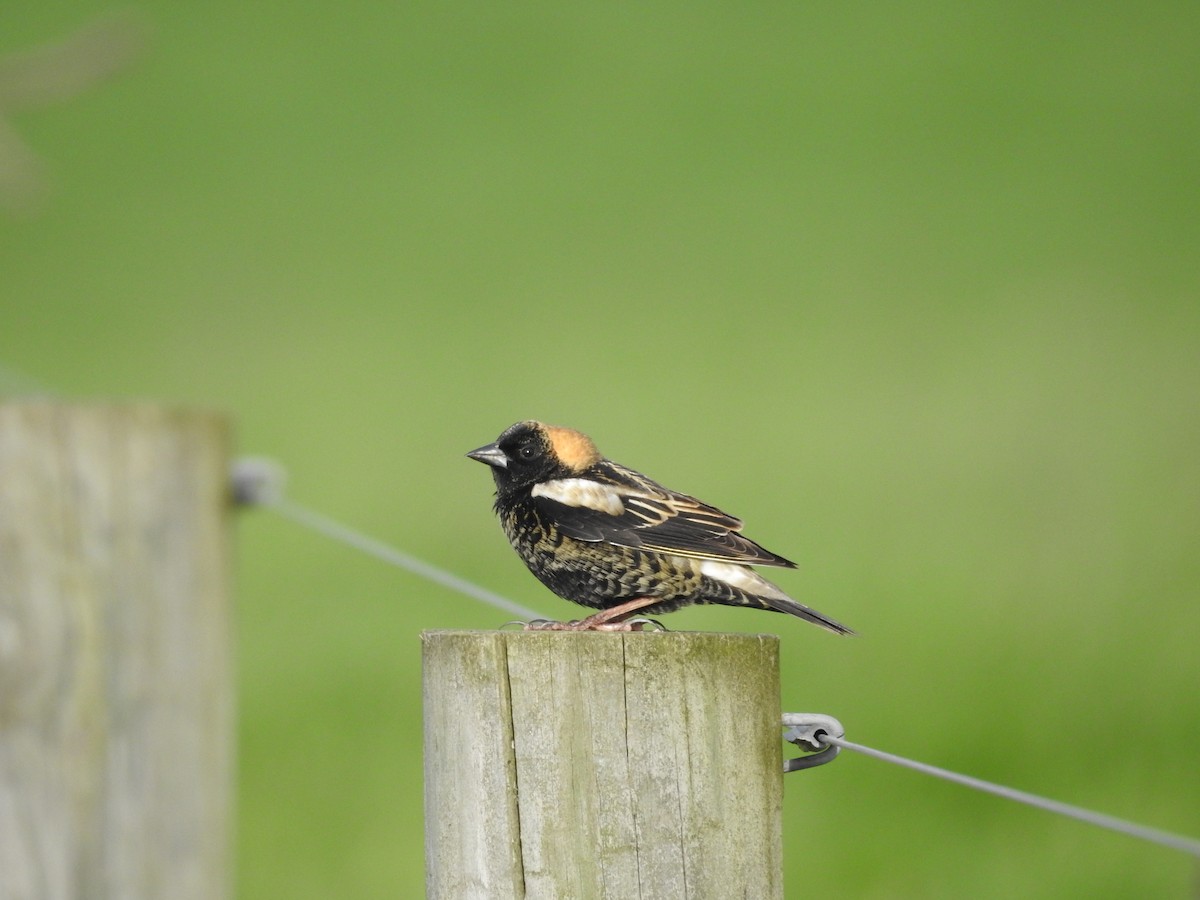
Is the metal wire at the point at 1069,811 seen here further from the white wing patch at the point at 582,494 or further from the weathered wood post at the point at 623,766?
the white wing patch at the point at 582,494

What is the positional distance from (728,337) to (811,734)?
27.8 feet

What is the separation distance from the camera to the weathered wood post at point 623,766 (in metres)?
1.89

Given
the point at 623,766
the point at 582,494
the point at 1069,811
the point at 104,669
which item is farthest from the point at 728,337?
the point at 1069,811

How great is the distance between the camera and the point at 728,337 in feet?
34.2

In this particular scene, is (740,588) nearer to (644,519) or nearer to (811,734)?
(644,519)

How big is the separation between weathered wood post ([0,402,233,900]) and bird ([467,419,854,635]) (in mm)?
731

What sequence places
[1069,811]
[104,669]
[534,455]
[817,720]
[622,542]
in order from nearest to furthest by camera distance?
[1069,811]
[817,720]
[104,669]
[622,542]
[534,455]

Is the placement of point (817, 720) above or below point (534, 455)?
below

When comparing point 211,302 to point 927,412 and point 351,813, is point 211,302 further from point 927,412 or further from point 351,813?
point 351,813

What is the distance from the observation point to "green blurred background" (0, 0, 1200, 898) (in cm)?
586

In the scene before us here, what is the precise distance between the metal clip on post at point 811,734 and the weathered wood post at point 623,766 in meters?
0.12

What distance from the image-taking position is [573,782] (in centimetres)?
191

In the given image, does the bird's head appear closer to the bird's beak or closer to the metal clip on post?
the bird's beak

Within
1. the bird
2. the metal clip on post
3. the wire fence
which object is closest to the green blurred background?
the wire fence
